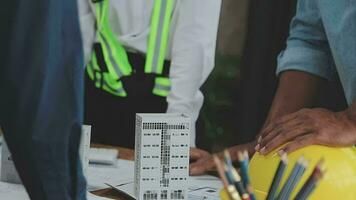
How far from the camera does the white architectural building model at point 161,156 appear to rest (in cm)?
137

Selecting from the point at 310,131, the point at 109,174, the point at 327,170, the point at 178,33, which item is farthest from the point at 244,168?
the point at 178,33

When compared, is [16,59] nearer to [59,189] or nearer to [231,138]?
[59,189]

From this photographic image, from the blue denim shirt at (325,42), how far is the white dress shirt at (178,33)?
0.40 m

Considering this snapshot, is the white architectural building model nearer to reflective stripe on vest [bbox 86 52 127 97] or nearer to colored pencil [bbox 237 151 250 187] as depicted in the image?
colored pencil [bbox 237 151 250 187]

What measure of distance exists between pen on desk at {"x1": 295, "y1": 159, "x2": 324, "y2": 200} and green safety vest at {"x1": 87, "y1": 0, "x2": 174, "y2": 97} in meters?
1.20

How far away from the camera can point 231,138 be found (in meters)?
3.05

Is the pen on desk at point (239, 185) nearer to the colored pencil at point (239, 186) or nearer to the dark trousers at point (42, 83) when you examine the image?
the colored pencil at point (239, 186)

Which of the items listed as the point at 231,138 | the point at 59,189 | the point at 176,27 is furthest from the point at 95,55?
the point at 59,189

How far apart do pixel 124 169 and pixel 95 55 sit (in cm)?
62

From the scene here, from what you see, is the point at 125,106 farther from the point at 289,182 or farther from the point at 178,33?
the point at 289,182

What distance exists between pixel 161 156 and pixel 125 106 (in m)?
0.79

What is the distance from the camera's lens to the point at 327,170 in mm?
1128

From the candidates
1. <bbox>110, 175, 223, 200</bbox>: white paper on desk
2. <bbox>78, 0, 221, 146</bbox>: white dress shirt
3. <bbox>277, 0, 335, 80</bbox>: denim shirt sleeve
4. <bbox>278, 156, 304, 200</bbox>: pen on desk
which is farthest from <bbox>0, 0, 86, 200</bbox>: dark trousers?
<bbox>78, 0, 221, 146</bbox>: white dress shirt

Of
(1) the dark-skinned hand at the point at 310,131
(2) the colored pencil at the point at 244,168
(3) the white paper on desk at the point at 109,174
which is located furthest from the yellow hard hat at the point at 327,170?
(3) the white paper on desk at the point at 109,174
